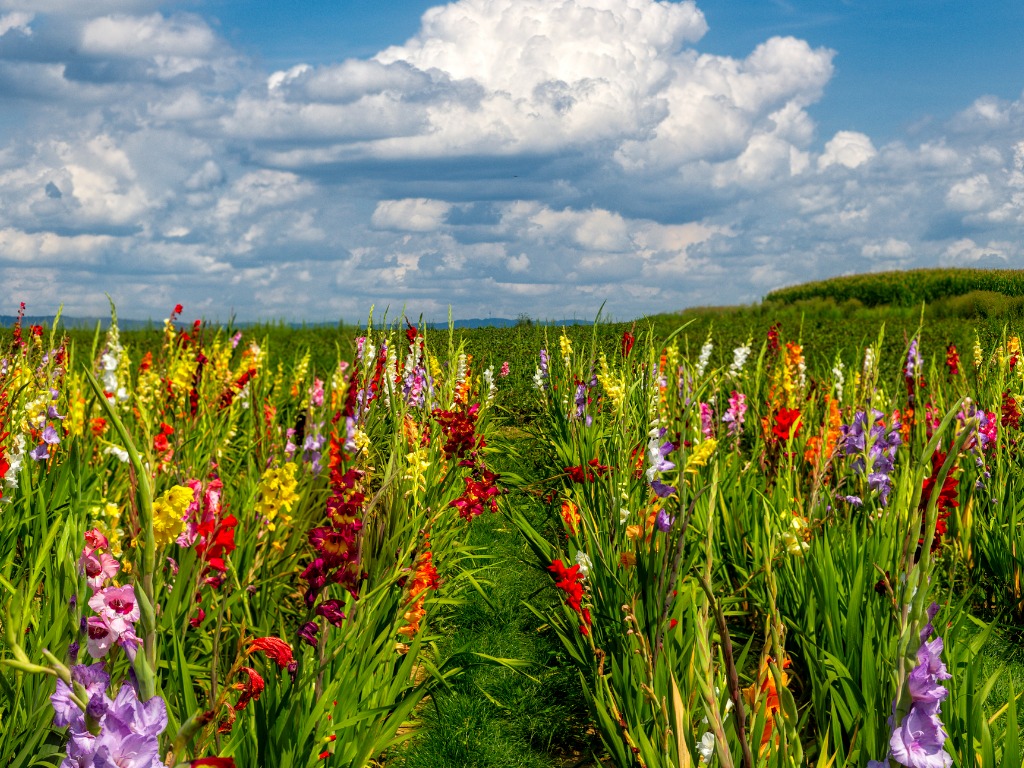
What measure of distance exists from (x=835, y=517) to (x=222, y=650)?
3.24 m

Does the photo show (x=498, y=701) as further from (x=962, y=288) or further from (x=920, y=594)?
(x=962, y=288)

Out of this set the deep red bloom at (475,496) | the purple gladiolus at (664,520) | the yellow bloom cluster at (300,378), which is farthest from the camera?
the yellow bloom cluster at (300,378)

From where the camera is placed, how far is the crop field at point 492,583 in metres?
1.67

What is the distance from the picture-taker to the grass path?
3.54 metres

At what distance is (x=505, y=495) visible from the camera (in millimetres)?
6730

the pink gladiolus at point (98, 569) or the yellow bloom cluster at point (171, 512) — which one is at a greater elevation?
the yellow bloom cluster at point (171, 512)

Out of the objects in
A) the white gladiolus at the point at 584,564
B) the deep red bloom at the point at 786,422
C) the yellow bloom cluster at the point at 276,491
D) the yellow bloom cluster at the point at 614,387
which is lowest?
the white gladiolus at the point at 584,564

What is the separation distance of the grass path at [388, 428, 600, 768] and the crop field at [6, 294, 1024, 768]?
2 cm

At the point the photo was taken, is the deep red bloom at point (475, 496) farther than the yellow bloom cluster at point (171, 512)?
Yes

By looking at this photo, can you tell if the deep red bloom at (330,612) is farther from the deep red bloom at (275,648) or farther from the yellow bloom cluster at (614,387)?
the yellow bloom cluster at (614,387)

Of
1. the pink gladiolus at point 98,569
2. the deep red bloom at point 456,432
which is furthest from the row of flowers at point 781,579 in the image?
the pink gladiolus at point 98,569

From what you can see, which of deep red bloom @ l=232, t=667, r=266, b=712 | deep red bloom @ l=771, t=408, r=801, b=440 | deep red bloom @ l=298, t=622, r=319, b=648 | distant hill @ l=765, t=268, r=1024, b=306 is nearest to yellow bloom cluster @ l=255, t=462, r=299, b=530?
deep red bloom @ l=298, t=622, r=319, b=648

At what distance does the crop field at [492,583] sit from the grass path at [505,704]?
17mm

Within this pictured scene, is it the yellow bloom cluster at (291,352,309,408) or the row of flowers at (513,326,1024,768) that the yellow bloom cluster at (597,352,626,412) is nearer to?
the row of flowers at (513,326,1024,768)
